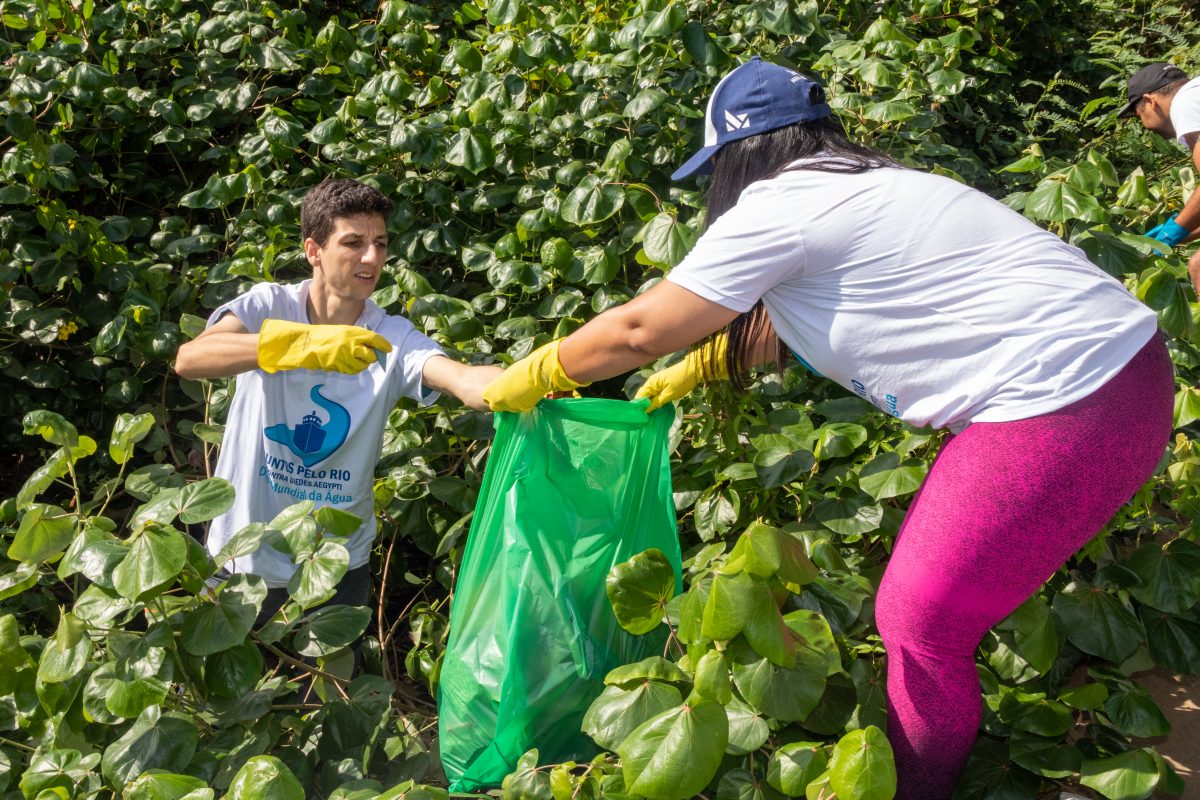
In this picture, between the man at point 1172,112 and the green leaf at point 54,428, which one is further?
the man at point 1172,112

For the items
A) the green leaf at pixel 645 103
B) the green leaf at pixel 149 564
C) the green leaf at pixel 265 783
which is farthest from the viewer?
the green leaf at pixel 645 103


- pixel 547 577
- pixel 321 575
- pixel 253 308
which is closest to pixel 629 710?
pixel 547 577

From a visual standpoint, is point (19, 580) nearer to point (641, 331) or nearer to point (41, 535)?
point (41, 535)

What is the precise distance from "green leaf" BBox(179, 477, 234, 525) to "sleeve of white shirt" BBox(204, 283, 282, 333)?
2.03 feet

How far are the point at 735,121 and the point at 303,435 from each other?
3.60 feet

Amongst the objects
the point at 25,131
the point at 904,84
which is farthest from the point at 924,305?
the point at 25,131

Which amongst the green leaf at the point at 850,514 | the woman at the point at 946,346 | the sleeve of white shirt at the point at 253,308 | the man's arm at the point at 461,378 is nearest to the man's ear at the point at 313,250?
the sleeve of white shirt at the point at 253,308

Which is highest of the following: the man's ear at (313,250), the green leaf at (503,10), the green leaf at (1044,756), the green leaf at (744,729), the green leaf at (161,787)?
the green leaf at (503,10)

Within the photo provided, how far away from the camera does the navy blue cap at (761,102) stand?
5.63 feet

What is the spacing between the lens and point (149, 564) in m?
1.52

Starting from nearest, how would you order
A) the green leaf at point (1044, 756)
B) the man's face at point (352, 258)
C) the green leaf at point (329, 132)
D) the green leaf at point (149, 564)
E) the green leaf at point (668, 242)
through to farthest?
the green leaf at point (149, 564), the green leaf at point (1044, 756), the man's face at point (352, 258), the green leaf at point (668, 242), the green leaf at point (329, 132)

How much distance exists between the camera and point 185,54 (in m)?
4.19

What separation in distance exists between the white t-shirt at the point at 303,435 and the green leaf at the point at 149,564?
28.2 inches

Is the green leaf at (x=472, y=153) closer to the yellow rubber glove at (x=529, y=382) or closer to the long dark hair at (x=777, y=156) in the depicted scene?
the yellow rubber glove at (x=529, y=382)
